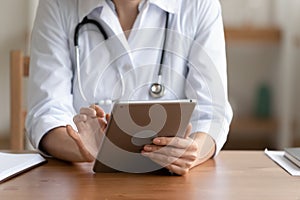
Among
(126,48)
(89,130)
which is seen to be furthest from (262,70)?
(89,130)

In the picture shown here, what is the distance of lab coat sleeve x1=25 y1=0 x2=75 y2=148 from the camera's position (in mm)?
1353

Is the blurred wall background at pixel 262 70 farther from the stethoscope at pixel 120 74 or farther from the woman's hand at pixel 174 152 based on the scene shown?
the woman's hand at pixel 174 152

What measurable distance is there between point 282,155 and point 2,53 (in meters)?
1.90

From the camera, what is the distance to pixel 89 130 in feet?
3.86

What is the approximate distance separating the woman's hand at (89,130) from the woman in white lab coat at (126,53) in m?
0.22

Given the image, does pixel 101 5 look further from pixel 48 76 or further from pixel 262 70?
pixel 262 70

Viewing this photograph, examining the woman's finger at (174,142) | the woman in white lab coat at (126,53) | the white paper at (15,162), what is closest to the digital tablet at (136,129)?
the woman's finger at (174,142)

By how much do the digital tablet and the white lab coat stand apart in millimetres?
318

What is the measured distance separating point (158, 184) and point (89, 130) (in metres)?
0.20

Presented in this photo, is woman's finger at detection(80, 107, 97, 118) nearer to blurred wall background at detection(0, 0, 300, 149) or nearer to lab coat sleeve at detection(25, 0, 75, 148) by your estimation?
lab coat sleeve at detection(25, 0, 75, 148)

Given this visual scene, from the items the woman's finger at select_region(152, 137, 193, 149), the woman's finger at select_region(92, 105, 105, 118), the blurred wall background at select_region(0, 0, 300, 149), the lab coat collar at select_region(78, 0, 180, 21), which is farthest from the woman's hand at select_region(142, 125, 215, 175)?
the blurred wall background at select_region(0, 0, 300, 149)

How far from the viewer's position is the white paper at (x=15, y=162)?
43.8 inches

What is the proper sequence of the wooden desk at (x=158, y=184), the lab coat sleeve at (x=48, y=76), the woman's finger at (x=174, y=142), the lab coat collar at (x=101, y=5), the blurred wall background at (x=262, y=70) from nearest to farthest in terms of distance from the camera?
the wooden desk at (x=158, y=184)
the woman's finger at (x=174, y=142)
the lab coat sleeve at (x=48, y=76)
the lab coat collar at (x=101, y=5)
the blurred wall background at (x=262, y=70)

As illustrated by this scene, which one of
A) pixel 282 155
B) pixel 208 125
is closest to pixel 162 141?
pixel 208 125
